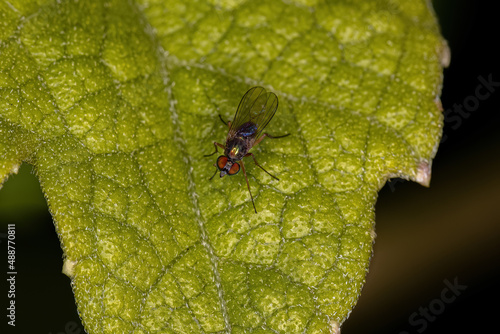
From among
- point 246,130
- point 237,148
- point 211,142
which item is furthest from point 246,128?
point 211,142

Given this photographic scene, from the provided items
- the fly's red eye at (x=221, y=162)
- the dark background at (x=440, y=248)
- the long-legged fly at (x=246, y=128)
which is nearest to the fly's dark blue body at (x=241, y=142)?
the long-legged fly at (x=246, y=128)

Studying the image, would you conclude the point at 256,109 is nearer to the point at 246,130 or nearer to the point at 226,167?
the point at 246,130

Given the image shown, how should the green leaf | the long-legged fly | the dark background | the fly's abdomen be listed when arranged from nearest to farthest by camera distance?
the green leaf → the long-legged fly → the fly's abdomen → the dark background

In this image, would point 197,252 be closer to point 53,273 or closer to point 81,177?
point 81,177

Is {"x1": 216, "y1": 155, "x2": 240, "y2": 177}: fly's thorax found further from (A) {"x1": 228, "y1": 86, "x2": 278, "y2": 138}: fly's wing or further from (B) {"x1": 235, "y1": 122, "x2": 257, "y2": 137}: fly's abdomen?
(B) {"x1": 235, "y1": 122, "x2": 257, "y2": 137}: fly's abdomen

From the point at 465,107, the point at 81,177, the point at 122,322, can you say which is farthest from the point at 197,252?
the point at 465,107

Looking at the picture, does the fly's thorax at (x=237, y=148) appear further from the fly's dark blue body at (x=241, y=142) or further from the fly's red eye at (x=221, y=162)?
the fly's red eye at (x=221, y=162)

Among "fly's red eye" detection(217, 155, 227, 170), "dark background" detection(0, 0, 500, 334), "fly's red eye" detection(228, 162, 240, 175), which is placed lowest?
"dark background" detection(0, 0, 500, 334)

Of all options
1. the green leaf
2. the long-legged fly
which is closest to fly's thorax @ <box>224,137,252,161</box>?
the long-legged fly
